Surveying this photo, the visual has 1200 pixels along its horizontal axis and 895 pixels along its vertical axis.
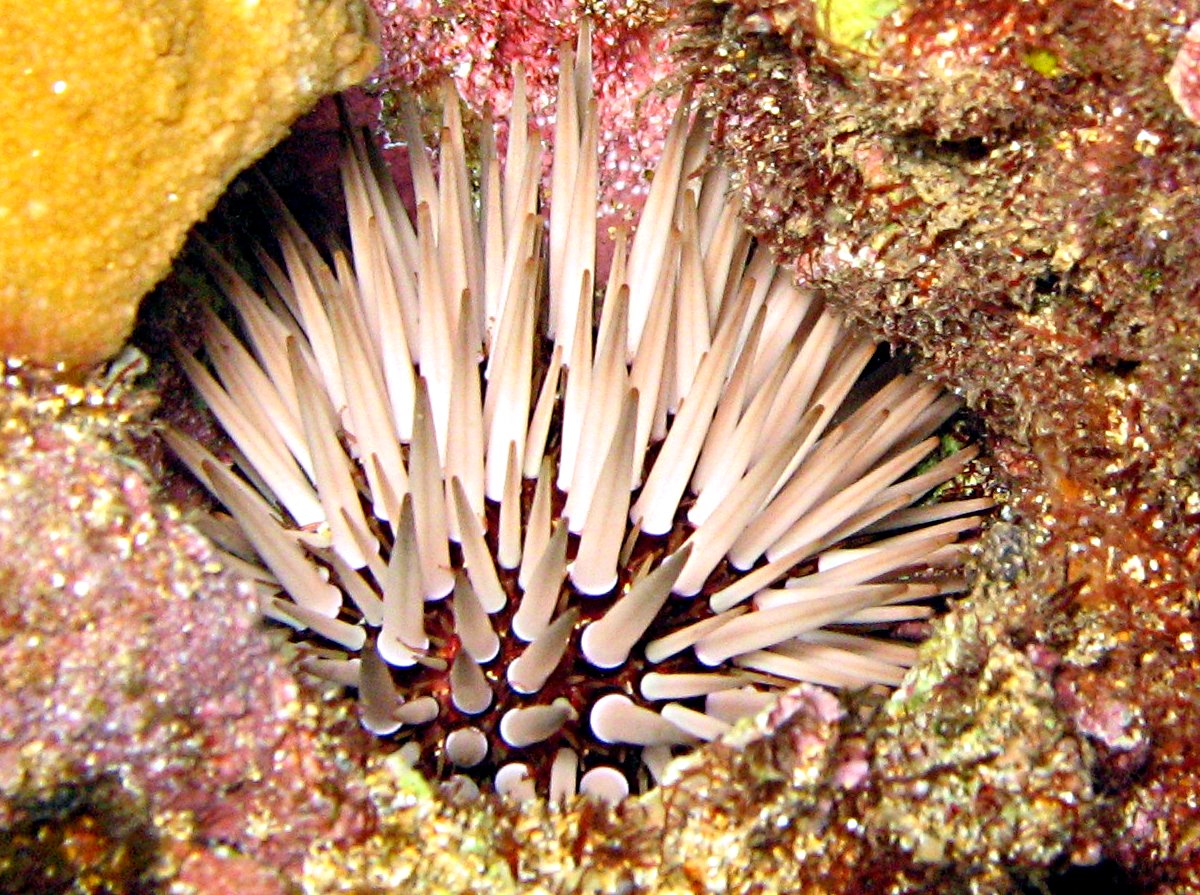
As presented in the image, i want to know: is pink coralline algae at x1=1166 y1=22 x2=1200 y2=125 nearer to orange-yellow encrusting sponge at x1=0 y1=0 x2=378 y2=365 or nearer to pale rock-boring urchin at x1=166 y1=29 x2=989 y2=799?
pale rock-boring urchin at x1=166 y1=29 x2=989 y2=799

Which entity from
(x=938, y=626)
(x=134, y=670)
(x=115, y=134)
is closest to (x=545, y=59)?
(x=115, y=134)

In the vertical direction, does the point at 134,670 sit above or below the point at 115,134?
below

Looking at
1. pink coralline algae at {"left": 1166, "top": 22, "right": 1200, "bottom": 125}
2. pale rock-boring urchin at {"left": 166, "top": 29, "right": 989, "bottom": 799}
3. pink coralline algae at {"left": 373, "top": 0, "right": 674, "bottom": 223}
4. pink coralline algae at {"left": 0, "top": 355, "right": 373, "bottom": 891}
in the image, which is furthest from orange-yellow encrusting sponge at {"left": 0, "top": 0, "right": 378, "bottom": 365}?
pink coralline algae at {"left": 1166, "top": 22, "right": 1200, "bottom": 125}

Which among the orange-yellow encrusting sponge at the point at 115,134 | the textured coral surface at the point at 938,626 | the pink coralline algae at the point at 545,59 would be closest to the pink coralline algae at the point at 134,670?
the textured coral surface at the point at 938,626

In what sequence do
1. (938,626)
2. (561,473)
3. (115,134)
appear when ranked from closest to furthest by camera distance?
(115,134)
(938,626)
(561,473)

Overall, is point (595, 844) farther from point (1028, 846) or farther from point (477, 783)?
point (1028, 846)

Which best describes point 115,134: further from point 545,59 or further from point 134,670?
point 545,59
